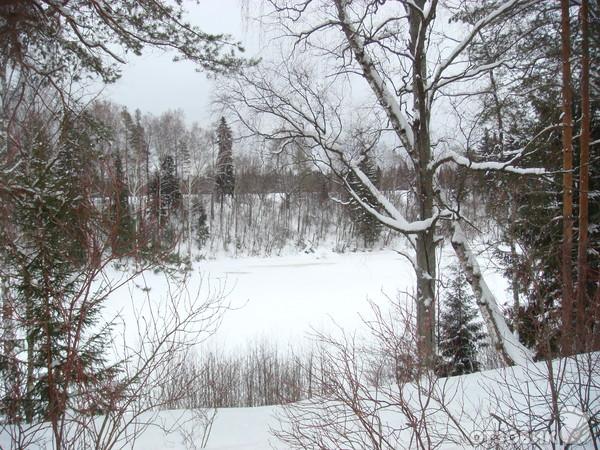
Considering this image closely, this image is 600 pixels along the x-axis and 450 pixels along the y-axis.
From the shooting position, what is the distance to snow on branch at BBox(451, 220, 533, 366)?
600 cm

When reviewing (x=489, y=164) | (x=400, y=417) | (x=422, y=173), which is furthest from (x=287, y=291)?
(x=400, y=417)

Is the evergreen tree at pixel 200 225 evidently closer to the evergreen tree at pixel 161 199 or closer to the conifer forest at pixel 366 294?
the evergreen tree at pixel 161 199

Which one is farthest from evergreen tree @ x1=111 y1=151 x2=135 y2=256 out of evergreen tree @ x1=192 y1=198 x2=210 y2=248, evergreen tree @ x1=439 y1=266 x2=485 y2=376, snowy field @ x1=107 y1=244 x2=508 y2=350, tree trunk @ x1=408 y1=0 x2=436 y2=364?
evergreen tree @ x1=192 y1=198 x2=210 y2=248

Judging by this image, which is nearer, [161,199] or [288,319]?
[161,199]

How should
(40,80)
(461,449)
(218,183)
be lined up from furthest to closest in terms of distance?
(218,183) → (40,80) → (461,449)

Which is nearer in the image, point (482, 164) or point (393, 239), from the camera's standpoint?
point (482, 164)

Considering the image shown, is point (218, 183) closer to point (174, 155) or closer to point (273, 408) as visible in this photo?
point (174, 155)

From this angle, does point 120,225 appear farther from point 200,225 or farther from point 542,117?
point 200,225

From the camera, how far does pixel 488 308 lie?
253 inches

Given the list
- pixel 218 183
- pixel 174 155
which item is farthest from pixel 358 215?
pixel 174 155

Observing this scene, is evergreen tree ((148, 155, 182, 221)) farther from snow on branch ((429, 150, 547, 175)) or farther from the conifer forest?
snow on branch ((429, 150, 547, 175))

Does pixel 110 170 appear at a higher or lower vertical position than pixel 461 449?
higher

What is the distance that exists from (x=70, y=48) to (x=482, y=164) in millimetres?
5799

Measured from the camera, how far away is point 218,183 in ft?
132
